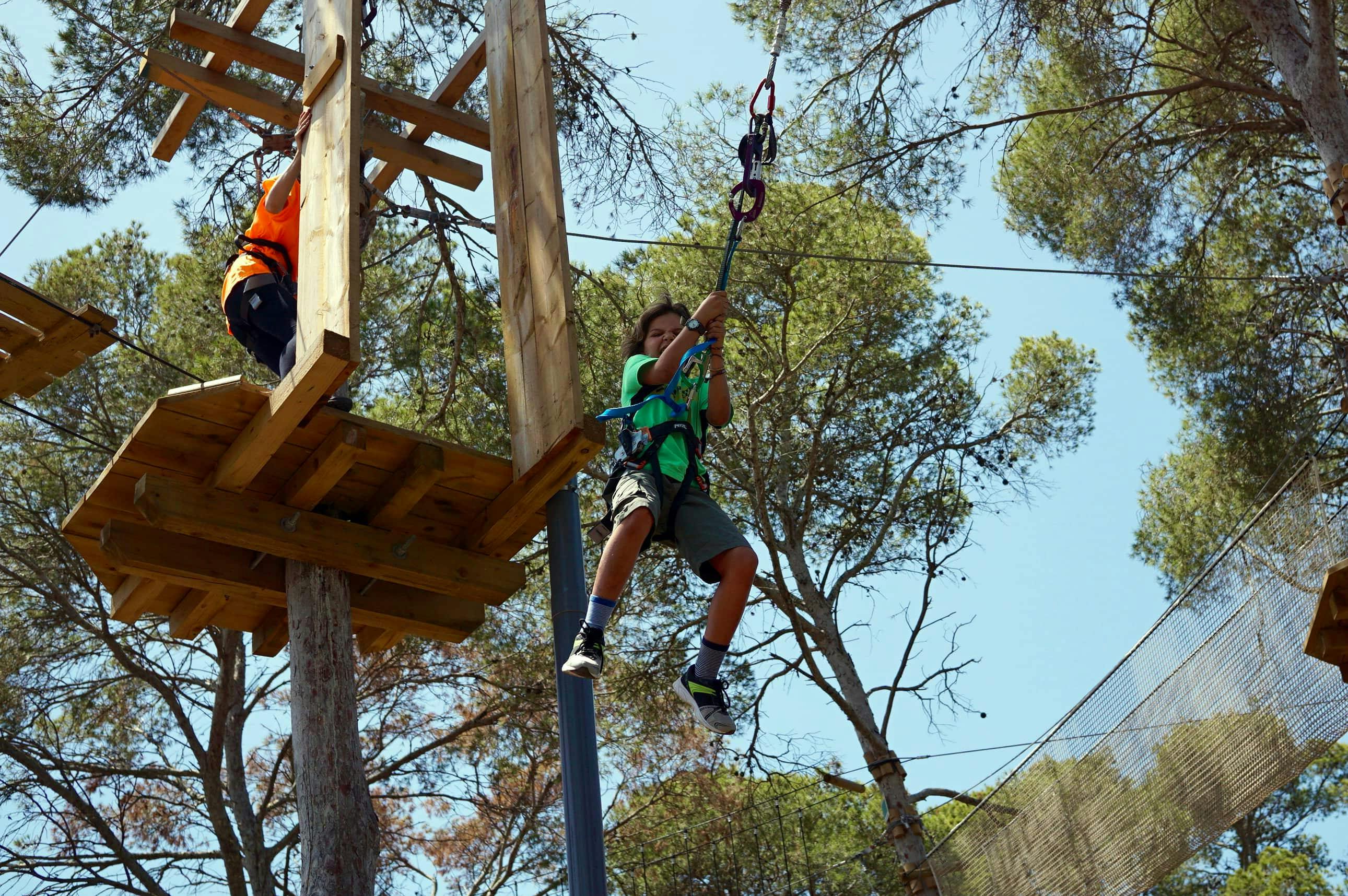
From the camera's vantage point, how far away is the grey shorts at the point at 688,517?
369 centimetres

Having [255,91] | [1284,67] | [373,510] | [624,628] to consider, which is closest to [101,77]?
[255,91]

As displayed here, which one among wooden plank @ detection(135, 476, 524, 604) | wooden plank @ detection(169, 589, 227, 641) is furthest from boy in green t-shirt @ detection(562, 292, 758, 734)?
wooden plank @ detection(169, 589, 227, 641)

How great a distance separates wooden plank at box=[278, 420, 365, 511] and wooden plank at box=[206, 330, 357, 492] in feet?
0.43

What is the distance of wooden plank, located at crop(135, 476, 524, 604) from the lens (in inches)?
158

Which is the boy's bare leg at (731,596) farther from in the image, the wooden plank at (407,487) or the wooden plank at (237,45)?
the wooden plank at (237,45)

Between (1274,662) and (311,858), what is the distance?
408 cm

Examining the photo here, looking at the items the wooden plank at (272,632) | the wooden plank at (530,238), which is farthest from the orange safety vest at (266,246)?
the wooden plank at (272,632)

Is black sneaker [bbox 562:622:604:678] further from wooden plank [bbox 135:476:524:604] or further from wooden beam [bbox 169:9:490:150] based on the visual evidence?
wooden beam [bbox 169:9:490:150]

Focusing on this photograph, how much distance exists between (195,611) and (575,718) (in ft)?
5.64

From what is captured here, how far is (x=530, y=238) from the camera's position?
434 centimetres

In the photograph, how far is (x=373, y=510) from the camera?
4.40m

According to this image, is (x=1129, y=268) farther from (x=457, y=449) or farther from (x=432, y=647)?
(x=457, y=449)

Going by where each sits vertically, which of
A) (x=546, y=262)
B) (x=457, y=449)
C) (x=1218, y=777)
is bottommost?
(x=1218, y=777)

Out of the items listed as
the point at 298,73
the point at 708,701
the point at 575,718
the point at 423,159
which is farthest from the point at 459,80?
the point at 708,701
